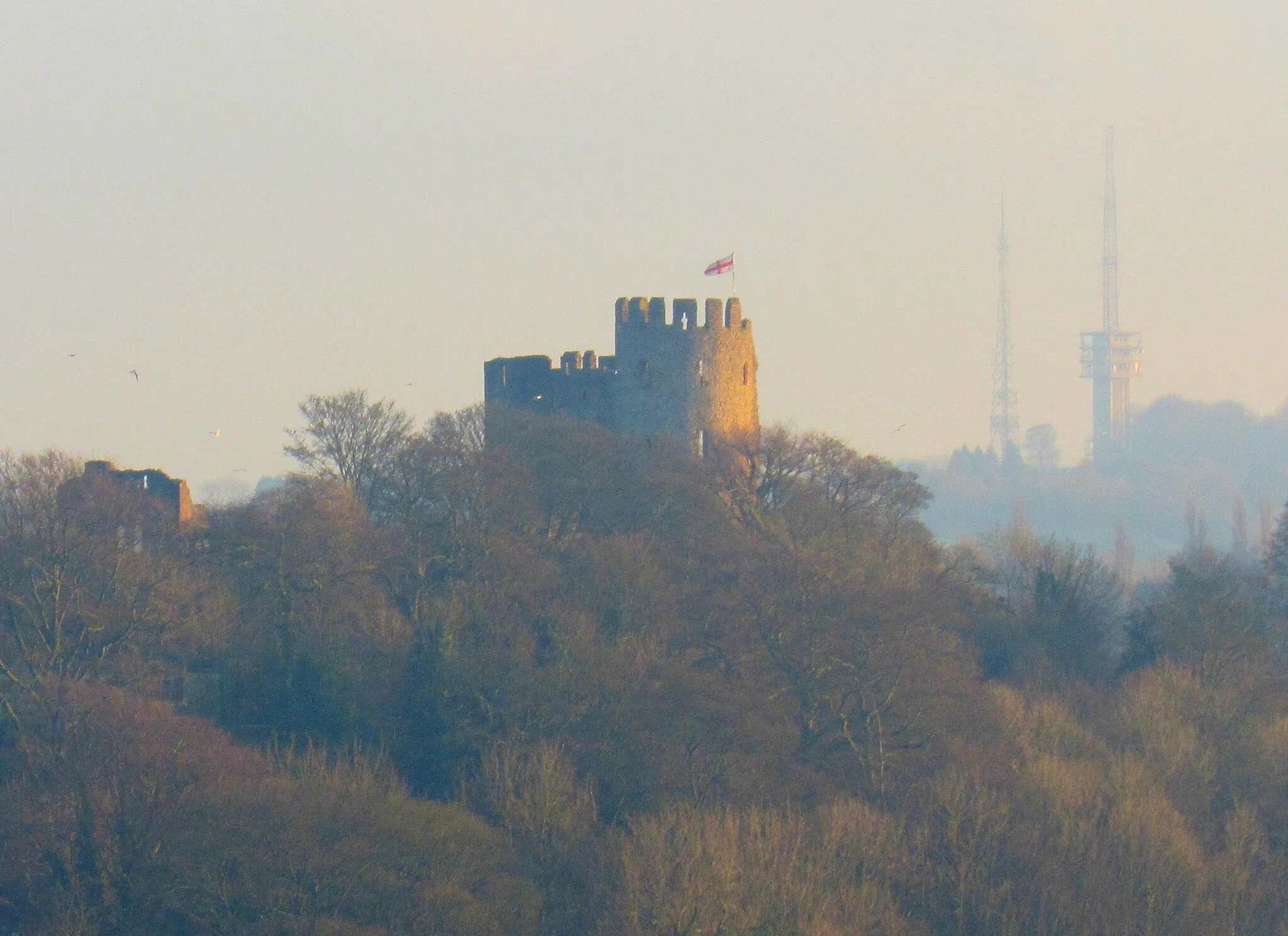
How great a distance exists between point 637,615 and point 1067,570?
17.4 m

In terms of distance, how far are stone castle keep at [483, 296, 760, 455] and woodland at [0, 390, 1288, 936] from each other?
0.90 m

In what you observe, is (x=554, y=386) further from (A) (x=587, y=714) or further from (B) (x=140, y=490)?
(A) (x=587, y=714)

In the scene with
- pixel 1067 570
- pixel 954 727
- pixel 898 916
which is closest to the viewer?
pixel 898 916

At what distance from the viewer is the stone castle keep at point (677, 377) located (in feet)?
174

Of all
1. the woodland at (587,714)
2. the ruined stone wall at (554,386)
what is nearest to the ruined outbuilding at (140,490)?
the woodland at (587,714)

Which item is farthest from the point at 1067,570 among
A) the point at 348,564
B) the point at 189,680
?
the point at 189,680

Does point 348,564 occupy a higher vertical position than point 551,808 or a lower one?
higher

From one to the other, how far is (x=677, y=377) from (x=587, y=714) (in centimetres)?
1282

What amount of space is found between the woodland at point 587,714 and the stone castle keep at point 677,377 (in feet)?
2.96

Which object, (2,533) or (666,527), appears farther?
(666,527)

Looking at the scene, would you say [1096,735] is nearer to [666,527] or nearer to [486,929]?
[666,527]

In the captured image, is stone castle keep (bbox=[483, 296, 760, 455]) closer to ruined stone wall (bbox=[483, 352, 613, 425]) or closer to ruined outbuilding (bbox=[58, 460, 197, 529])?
ruined stone wall (bbox=[483, 352, 613, 425])

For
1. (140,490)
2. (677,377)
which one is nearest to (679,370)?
(677,377)

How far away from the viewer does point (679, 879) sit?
3562 cm
